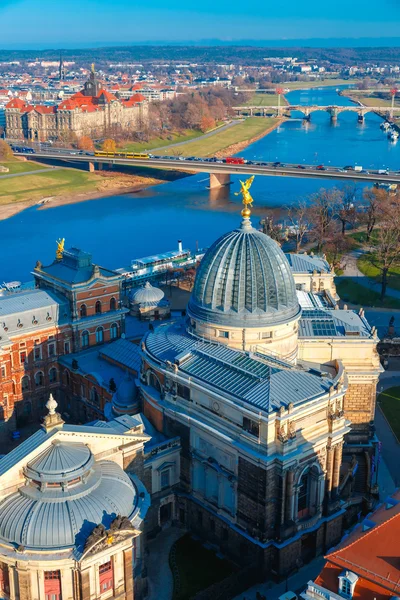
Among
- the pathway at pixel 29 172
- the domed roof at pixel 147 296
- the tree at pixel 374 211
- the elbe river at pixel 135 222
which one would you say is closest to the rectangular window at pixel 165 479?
the domed roof at pixel 147 296

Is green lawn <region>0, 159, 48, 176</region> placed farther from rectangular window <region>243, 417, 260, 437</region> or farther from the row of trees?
rectangular window <region>243, 417, 260, 437</region>

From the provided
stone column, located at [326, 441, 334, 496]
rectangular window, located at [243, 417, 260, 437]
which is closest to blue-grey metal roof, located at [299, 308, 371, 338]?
stone column, located at [326, 441, 334, 496]

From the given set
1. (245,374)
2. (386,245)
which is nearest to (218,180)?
(386,245)

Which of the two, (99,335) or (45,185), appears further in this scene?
(45,185)

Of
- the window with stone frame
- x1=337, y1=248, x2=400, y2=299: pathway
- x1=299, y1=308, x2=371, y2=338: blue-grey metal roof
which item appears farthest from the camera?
x1=337, y1=248, x2=400, y2=299: pathway

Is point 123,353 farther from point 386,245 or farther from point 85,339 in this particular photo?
point 386,245

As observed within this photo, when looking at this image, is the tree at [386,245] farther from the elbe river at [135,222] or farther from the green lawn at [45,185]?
→ the green lawn at [45,185]
